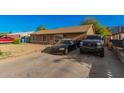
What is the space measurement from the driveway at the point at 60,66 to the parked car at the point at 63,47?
146mm

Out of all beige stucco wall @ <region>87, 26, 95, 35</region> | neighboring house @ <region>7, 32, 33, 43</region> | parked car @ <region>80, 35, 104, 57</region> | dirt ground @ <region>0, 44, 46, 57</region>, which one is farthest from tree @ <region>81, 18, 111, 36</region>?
neighboring house @ <region>7, 32, 33, 43</region>

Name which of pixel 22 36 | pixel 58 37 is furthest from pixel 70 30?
pixel 22 36

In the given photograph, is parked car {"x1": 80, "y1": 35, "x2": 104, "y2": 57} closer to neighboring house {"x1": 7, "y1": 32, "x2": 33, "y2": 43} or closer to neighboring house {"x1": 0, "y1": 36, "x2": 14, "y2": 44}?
neighboring house {"x1": 7, "y1": 32, "x2": 33, "y2": 43}

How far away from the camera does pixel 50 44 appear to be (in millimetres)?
6637

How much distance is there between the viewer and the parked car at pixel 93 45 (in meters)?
6.90

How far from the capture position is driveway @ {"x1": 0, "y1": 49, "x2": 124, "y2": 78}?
6.04 meters

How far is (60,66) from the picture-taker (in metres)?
6.46

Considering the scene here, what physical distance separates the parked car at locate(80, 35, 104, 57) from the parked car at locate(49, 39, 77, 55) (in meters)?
0.30

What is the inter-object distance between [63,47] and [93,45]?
132 cm

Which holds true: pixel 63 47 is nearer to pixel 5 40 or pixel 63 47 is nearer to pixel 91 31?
pixel 91 31

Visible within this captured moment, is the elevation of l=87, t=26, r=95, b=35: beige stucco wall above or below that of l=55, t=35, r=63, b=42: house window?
above

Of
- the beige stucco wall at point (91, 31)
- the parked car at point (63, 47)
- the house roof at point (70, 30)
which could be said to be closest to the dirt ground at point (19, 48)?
the parked car at point (63, 47)
